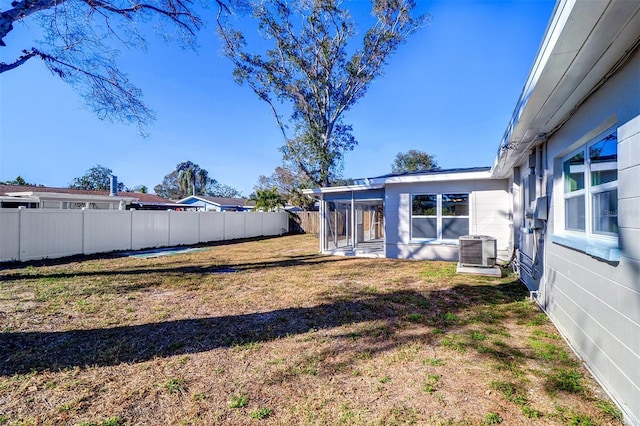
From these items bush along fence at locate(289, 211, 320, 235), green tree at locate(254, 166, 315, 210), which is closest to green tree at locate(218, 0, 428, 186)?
green tree at locate(254, 166, 315, 210)

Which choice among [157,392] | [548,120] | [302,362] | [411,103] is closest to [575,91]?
[548,120]

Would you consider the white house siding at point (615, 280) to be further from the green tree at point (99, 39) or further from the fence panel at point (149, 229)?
the fence panel at point (149, 229)

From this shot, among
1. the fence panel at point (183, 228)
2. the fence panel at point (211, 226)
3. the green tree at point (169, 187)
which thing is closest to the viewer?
the fence panel at point (183, 228)

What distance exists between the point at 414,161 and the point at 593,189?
103 feet

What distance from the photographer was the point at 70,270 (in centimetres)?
777

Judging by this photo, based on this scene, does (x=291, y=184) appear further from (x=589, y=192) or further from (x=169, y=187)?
(x=169, y=187)

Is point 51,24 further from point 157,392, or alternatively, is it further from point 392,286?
point 392,286

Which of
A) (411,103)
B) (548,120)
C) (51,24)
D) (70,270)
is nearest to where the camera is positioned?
(548,120)

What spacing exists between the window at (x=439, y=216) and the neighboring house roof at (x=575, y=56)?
5120mm

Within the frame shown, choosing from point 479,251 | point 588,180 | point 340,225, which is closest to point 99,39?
point 588,180

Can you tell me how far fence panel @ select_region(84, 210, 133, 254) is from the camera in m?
10.4

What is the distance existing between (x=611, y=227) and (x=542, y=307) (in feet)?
7.78

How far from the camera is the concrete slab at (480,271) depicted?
6.89m

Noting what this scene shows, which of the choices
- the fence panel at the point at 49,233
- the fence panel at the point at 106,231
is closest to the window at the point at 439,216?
the fence panel at the point at 106,231
